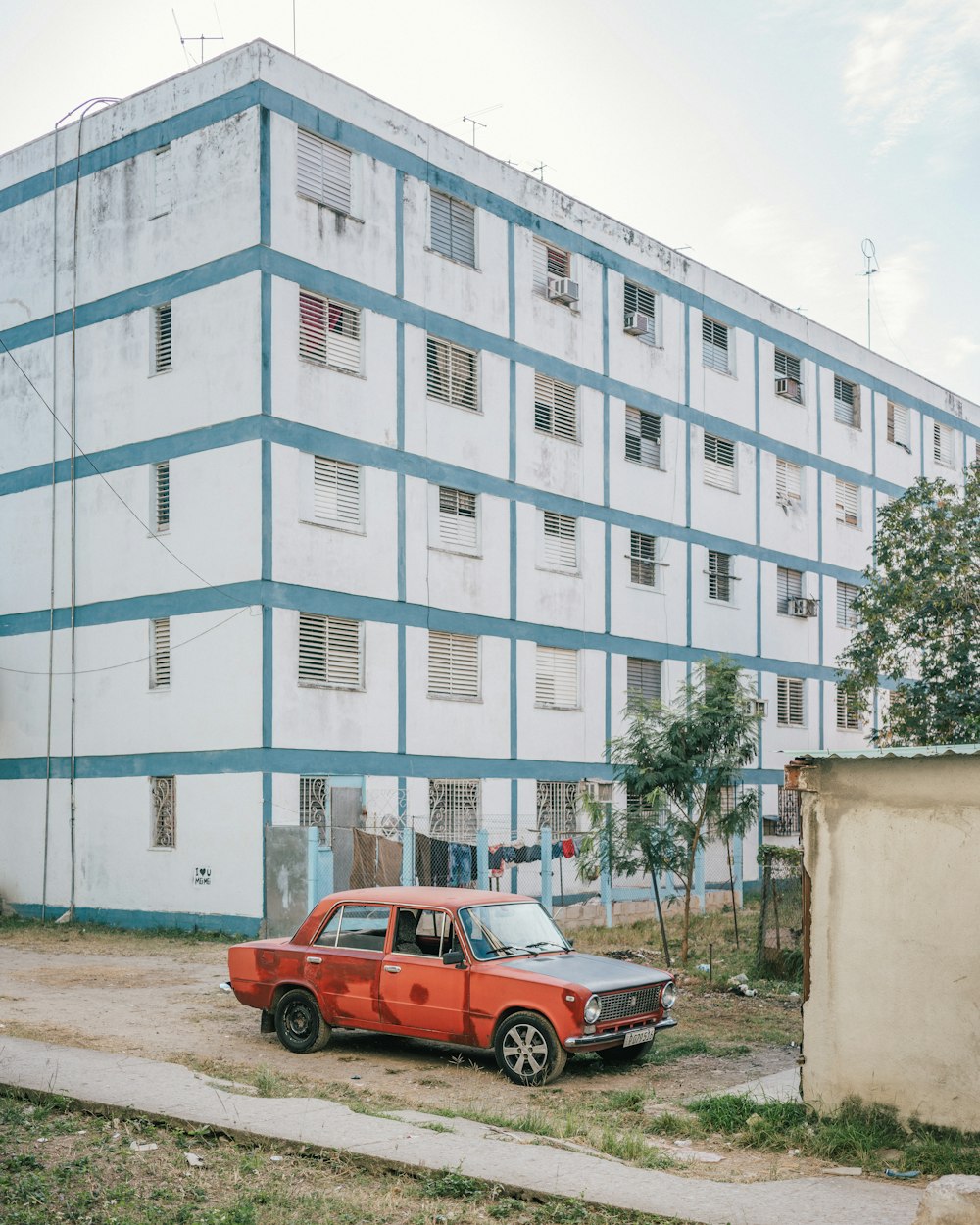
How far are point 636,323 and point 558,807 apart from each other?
1119 centimetres

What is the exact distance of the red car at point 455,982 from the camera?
1174cm

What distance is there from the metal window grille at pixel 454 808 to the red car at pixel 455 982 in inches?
517

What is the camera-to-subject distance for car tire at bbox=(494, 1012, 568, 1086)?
38.1ft

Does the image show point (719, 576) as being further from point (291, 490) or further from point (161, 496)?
point (161, 496)

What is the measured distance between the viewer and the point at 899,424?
4369cm

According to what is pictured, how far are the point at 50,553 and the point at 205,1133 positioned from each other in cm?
1964

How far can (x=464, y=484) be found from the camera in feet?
92.2

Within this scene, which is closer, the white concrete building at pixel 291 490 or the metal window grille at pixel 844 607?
the white concrete building at pixel 291 490

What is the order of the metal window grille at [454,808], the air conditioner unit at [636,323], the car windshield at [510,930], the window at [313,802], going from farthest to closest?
the air conditioner unit at [636,323]
the metal window grille at [454,808]
the window at [313,802]
the car windshield at [510,930]

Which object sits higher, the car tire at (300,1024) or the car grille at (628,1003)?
the car grille at (628,1003)

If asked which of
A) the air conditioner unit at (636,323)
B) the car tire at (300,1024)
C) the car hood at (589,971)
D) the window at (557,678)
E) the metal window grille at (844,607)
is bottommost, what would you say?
the car tire at (300,1024)

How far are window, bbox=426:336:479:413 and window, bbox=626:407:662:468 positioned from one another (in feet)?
17.8

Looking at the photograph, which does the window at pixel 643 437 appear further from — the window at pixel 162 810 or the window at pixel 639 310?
the window at pixel 162 810

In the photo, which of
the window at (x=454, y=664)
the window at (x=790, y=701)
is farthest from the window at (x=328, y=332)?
the window at (x=790, y=701)
